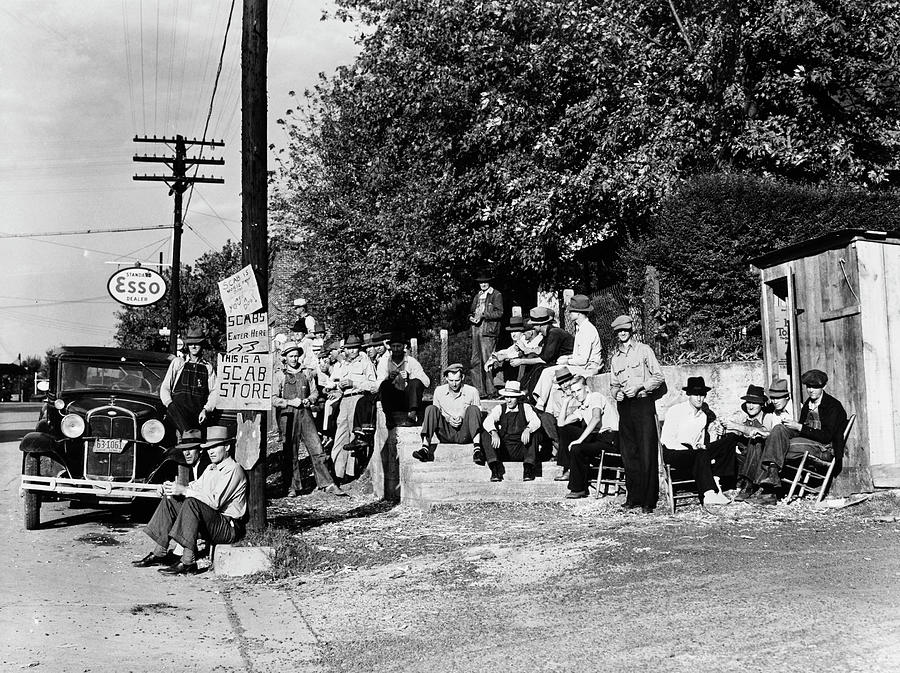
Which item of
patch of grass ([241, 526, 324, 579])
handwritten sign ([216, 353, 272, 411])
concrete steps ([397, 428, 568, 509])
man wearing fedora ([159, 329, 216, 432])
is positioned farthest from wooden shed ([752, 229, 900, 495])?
man wearing fedora ([159, 329, 216, 432])

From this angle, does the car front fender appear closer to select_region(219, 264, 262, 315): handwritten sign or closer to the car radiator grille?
the car radiator grille

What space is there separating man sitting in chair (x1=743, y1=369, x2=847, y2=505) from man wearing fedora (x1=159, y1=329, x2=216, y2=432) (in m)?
6.24

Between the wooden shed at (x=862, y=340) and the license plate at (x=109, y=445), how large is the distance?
7.97 meters

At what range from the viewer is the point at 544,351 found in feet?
40.9

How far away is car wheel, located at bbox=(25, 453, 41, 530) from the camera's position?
1113 cm

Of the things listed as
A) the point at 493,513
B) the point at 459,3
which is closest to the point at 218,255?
the point at 459,3

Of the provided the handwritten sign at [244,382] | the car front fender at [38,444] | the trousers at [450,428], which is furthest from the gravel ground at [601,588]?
the car front fender at [38,444]

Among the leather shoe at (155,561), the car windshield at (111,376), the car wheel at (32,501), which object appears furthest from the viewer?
the car windshield at (111,376)

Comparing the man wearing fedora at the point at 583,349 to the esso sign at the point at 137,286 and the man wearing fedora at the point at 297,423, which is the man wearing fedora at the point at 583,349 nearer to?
the man wearing fedora at the point at 297,423

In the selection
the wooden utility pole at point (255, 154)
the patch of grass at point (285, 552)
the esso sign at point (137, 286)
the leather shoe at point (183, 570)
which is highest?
the esso sign at point (137, 286)

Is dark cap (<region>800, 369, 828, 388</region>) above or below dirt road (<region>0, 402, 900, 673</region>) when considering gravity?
above

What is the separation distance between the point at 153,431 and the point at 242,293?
9.80ft

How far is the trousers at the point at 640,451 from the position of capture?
10133mm

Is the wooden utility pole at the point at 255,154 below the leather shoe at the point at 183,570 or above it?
above
